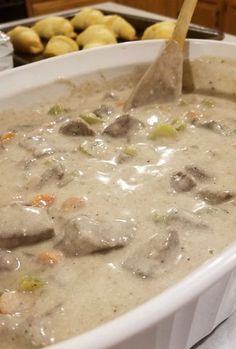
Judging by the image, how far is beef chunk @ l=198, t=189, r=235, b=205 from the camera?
92 centimetres

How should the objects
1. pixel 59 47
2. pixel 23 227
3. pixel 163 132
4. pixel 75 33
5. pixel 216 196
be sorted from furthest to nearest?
pixel 75 33 < pixel 59 47 < pixel 163 132 < pixel 216 196 < pixel 23 227

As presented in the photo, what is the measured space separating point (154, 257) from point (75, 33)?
150 cm

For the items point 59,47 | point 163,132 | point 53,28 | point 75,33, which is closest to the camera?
point 163,132

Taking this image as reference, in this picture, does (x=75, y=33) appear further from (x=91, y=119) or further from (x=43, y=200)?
(x=43, y=200)

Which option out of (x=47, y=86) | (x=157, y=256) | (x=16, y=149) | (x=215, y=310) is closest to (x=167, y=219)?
(x=157, y=256)

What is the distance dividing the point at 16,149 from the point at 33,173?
147 millimetres

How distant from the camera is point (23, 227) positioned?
2.69 feet

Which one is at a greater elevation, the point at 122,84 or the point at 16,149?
the point at 122,84

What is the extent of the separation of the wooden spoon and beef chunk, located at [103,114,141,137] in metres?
0.16

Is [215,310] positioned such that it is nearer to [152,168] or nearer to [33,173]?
[152,168]

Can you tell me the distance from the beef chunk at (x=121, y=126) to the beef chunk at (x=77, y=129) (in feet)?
0.18

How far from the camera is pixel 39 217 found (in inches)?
32.9

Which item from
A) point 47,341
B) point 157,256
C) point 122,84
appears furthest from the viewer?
point 122,84

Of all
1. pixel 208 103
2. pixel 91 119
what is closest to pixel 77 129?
pixel 91 119
